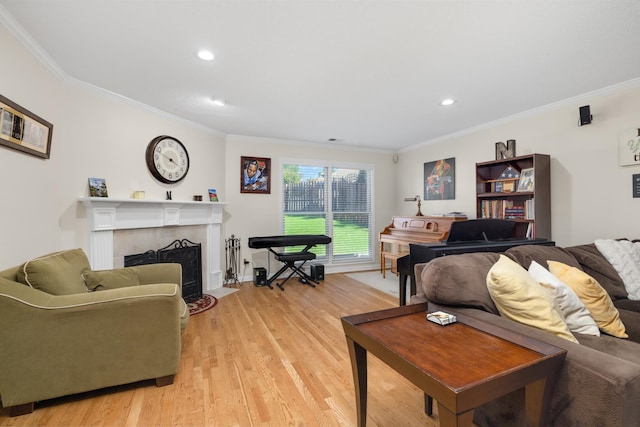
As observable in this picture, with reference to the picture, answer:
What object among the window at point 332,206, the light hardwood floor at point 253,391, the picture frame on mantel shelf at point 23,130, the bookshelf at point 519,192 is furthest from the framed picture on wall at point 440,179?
Answer: the picture frame on mantel shelf at point 23,130

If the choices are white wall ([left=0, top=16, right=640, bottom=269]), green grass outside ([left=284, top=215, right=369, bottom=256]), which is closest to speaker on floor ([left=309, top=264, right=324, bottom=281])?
green grass outside ([left=284, top=215, right=369, bottom=256])

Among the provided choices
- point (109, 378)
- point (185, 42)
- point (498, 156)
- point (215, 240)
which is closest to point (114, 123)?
point (185, 42)

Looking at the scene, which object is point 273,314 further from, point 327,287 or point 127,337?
point 127,337

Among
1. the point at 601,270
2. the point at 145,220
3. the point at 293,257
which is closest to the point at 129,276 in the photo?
the point at 145,220

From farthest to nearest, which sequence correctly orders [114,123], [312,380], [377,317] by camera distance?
[114,123] < [312,380] < [377,317]

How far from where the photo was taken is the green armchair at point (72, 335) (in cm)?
158

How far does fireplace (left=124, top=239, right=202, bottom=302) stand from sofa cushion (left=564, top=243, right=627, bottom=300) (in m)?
3.95

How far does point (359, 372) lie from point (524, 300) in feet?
2.76

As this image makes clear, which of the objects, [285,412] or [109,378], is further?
[109,378]

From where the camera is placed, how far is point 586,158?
3.05 metres

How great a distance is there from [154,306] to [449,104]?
346cm

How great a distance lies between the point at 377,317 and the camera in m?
1.38

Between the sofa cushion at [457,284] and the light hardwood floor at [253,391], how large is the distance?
0.70m

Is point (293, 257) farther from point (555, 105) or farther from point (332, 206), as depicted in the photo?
point (555, 105)
